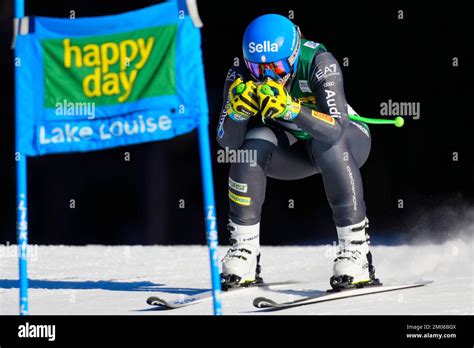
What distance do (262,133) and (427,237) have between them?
9.39 feet

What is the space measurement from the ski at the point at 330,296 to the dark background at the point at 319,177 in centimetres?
247

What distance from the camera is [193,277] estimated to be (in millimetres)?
7828

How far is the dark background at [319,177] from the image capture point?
9.24 meters

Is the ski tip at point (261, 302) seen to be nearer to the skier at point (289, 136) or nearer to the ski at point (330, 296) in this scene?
the ski at point (330, 296)

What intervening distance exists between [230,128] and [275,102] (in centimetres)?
61

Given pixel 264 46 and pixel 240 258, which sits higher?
pixel 264 46

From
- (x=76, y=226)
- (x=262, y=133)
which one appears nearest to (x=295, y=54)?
(x=262, y=133)

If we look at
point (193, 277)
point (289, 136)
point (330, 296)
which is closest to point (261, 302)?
point (330, 296)

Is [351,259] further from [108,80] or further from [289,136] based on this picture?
[108,80]

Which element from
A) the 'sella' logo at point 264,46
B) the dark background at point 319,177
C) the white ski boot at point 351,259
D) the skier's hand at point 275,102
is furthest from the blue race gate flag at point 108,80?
the dark background at point 319,177

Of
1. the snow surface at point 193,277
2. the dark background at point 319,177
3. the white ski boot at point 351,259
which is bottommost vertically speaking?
the snow surface at point 193,277

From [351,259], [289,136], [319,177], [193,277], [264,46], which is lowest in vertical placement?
[193,277]

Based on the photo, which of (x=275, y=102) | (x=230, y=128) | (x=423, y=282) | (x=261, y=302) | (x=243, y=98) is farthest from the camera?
(x=423, y=282)

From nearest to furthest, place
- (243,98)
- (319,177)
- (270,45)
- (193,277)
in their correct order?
(243,98), (270,45), (193,277), (319,177)
